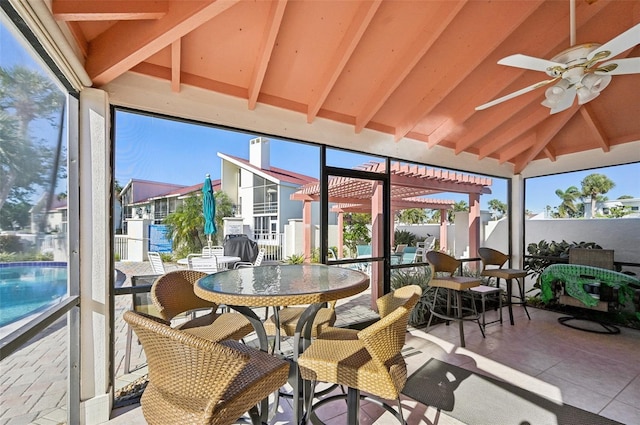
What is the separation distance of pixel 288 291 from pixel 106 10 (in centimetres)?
193

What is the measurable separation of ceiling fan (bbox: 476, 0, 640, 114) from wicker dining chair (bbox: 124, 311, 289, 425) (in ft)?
8.21

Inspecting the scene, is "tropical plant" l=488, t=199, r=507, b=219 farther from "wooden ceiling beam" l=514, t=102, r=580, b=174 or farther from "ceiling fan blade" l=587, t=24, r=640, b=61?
"ceiling fan blade" l=587, t=24, r=640, b=61

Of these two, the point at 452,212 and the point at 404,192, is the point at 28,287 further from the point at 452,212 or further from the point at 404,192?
the point at 452,212

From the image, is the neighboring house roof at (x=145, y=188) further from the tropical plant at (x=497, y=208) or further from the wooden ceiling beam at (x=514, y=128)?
the tropical plant at (x=497, y=208)

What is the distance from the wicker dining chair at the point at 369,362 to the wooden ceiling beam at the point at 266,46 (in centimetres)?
208

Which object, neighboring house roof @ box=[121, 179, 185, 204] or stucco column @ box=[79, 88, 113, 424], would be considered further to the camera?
neighboring house roof @ box=[121, 179, 185, 204]

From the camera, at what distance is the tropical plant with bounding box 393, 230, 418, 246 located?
182 inches

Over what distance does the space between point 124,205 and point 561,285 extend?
5568 mm

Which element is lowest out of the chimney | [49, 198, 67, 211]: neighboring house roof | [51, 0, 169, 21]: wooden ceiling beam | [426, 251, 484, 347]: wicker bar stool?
[426, 251, 484, 347]: wicker bar stool

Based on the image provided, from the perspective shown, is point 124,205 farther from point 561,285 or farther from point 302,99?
point 561,285

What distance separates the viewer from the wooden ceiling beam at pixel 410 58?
96.5 inches

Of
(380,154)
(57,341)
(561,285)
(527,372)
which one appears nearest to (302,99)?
(380,154)

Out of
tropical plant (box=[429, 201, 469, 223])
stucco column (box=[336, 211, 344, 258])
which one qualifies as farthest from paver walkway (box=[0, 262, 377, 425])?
tropical plant (box=[429, 201, 469, 223])

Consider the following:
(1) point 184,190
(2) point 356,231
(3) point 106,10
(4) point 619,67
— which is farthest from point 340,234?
(3) point 106,10
